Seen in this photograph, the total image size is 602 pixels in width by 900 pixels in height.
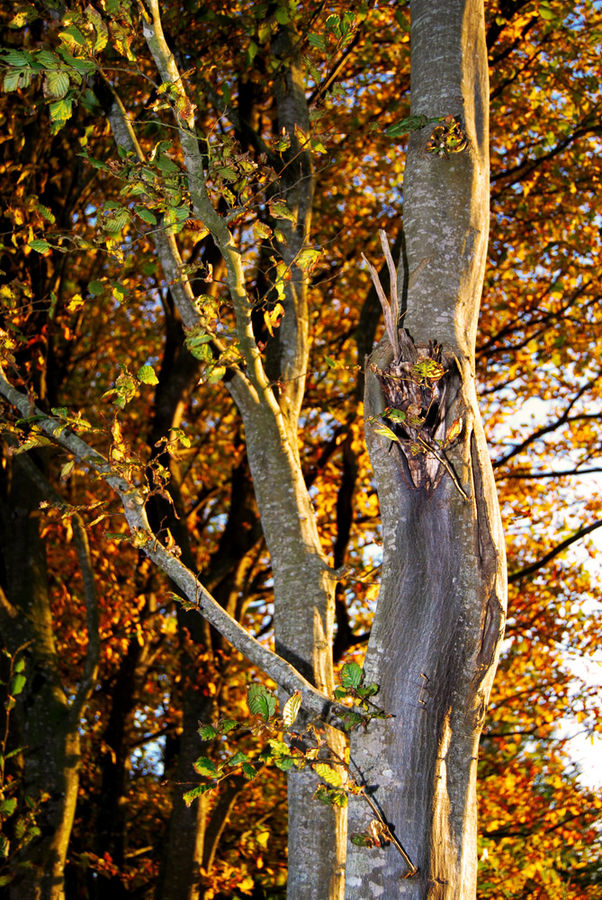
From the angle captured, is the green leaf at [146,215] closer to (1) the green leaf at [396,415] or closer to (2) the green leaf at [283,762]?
(1) the green leaf at [396,415]

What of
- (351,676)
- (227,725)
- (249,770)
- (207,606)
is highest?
(207,606)

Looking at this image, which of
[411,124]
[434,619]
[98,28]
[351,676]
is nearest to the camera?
[434,619]

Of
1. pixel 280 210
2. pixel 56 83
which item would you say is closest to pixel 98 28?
pixel 56 83

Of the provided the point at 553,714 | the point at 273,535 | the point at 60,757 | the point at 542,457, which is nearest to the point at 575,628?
the point at 553,714

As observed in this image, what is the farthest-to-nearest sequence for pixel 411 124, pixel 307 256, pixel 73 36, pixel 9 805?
pixel 9 805 → pixel 307 256 → pixel 411 124 → pixel 73 36

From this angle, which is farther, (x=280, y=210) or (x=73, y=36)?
(x=280, y=210)

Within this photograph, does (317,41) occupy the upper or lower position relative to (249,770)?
upper

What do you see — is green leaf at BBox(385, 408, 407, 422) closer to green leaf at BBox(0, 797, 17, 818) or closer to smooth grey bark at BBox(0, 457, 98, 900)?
smooth grey bark at BBox(0, 457, 98, 900)

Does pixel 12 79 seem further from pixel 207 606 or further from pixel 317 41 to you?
pixel 207 606

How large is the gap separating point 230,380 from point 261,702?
68.1 inches

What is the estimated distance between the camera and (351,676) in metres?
2.74

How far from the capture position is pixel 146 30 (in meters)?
3.26

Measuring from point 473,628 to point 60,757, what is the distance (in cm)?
467

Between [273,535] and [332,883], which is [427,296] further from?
[332,883]
